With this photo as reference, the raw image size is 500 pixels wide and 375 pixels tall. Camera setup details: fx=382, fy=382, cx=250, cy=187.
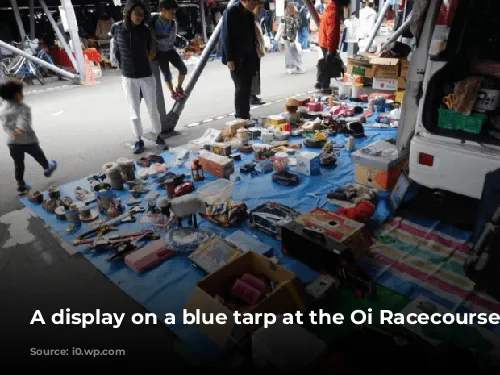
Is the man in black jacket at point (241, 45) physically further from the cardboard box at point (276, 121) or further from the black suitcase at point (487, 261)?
the black suitcase at point (487, 261)

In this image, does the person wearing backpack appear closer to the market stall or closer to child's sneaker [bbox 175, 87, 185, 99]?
child's sneaker [bbox 175, 87, 185, 99]

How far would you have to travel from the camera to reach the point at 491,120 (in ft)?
9.66

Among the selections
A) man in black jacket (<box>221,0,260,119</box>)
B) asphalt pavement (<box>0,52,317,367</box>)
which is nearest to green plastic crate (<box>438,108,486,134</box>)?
asphalt pavement (<box>0,52,317,367</box>)

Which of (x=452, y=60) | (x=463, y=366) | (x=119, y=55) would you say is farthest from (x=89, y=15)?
(x=463, y=366)

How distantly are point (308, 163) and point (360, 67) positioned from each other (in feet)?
13.1

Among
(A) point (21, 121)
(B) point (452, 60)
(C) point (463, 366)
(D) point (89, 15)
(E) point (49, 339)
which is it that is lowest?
(E) point (49, 339)

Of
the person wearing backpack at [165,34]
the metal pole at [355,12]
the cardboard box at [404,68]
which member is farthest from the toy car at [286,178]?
the metal pole at [355,12]

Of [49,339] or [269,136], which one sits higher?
[269,136]

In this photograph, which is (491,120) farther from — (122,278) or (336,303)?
(122,278)

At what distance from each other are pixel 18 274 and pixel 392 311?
287 cm

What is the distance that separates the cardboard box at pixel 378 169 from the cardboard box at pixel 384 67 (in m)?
3.23

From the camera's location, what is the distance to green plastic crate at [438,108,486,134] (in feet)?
9.52

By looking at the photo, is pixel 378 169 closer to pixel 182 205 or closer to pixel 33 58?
pixel 182 205

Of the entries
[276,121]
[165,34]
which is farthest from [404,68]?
[165,34]
